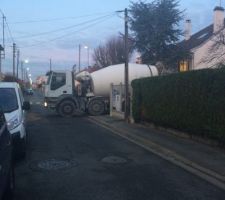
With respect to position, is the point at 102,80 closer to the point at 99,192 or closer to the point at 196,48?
the point at 196,48

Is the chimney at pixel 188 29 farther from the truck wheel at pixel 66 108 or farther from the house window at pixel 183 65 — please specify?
the truck wheel at pixel 66 108

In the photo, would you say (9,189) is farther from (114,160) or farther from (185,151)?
(185,151)

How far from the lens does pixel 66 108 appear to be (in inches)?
1336

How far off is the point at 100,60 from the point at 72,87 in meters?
54.5

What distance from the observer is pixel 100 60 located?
8881 cm

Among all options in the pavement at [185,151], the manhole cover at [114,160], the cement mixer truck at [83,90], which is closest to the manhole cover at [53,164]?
the manhole cover at [114,160]

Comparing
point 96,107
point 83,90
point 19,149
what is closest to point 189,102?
point 19,149

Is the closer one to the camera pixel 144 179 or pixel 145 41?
pixel 144 179

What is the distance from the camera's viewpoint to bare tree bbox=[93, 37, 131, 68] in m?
82.6

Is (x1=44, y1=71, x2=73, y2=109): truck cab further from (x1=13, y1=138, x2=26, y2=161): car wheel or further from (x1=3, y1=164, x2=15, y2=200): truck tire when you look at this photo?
(x1=3, y1=164, x2=15, y2=200): truck tire

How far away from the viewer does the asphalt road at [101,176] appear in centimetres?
919

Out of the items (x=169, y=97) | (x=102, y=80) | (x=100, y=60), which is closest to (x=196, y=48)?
(x=102, y=80)

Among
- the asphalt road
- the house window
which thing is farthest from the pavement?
the house window

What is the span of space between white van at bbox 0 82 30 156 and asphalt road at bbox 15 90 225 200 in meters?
0.45
